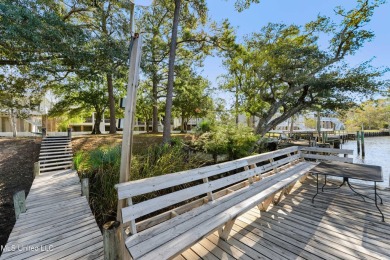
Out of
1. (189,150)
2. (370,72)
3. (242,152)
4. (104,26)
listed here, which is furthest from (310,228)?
(104,26)

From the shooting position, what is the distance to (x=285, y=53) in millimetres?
8859

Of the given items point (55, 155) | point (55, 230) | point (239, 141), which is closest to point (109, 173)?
point (55, 230)

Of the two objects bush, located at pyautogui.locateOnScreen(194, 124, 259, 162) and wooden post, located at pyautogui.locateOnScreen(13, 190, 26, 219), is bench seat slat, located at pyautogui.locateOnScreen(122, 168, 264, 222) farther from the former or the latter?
bush, located at pyautogui.locateOnScreen(194, 124, 259, 162)

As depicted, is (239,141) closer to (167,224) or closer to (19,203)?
(167,224)

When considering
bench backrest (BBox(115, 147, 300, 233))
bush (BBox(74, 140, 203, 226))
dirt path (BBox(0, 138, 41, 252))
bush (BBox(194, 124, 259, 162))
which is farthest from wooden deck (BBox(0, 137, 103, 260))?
bush (BBox(194, 124, 259, 162))

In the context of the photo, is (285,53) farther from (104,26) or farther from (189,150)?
(104,26)

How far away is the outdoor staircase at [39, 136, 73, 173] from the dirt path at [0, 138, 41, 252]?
0.59m

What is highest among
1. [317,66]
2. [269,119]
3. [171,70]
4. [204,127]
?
[317,66]

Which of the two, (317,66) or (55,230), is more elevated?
(317,66)

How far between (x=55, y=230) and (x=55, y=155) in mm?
6914

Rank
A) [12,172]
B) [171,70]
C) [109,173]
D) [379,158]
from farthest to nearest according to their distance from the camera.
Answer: [379,158], [171,70], [12,172], [109,173]

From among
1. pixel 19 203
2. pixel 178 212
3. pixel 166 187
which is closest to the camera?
pixel 166 187

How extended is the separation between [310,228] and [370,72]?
30.7 ft

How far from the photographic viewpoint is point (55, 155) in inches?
332
